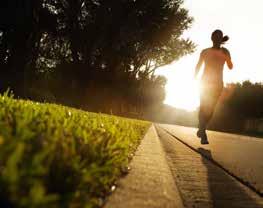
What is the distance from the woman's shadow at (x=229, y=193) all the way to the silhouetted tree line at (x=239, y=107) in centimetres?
6677

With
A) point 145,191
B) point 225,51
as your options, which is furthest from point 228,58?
point 145,191

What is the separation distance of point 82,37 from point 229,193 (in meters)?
25.6

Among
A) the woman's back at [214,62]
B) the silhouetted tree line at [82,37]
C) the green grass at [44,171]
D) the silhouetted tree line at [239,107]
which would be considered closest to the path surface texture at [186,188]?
the green grass at [44,171]

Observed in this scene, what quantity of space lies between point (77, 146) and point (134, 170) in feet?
5.12

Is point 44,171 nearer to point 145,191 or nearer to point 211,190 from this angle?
point 145,191

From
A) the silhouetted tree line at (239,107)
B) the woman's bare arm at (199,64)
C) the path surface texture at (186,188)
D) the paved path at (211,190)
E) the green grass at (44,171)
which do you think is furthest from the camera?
Result: the silhouetted tree line at (239,107)

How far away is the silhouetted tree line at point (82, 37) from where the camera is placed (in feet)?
85.4

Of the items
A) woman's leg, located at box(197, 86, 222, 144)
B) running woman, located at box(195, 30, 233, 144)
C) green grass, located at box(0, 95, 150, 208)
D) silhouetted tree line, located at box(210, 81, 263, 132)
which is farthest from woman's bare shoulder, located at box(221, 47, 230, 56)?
silhouetted tree line, located at box(210, 81, 263, 132)

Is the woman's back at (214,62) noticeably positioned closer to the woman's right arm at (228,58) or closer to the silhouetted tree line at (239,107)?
the woman's right arm at (228,58)

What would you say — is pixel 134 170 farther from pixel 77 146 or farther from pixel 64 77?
pixel 64 77

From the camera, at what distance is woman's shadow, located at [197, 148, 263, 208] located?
11.1ft

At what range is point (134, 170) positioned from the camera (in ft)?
12.7

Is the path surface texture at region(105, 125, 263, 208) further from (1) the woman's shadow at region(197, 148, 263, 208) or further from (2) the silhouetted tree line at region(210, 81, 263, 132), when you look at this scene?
(2) the silhouetted tree line at region(210, 81, 263, 132)

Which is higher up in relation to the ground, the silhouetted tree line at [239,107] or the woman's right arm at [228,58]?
the silhouetted tree line at [239,107]
